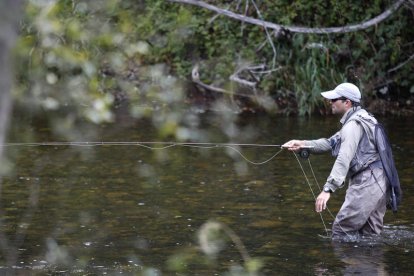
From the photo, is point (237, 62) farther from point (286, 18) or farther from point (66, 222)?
point (66, 222)

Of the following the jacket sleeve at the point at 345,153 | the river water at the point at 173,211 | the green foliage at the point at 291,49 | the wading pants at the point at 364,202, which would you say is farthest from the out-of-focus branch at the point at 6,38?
the green foliage at the point at 291,49

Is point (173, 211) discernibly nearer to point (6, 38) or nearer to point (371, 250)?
point (371, 250)

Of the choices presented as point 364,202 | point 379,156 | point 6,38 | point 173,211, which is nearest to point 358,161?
point 379,156

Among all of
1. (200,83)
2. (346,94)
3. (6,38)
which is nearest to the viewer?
(6,38)

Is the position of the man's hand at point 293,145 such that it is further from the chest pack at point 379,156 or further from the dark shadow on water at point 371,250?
the dark shadow on water at point 371,250

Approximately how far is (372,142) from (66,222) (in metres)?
3.19

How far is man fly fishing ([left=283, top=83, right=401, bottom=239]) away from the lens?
7266 mm

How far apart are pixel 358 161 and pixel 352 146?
216 mm

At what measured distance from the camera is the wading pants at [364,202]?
24.4 ft

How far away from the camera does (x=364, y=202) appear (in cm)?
745

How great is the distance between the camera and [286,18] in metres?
16.7

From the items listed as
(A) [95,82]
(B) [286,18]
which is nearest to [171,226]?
(A) [95,82]

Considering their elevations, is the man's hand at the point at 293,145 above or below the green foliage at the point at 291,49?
below

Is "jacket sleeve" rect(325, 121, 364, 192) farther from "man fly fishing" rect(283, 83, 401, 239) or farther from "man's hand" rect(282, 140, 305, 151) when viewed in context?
"man's hand" rect(282, 140, 305, 151)
